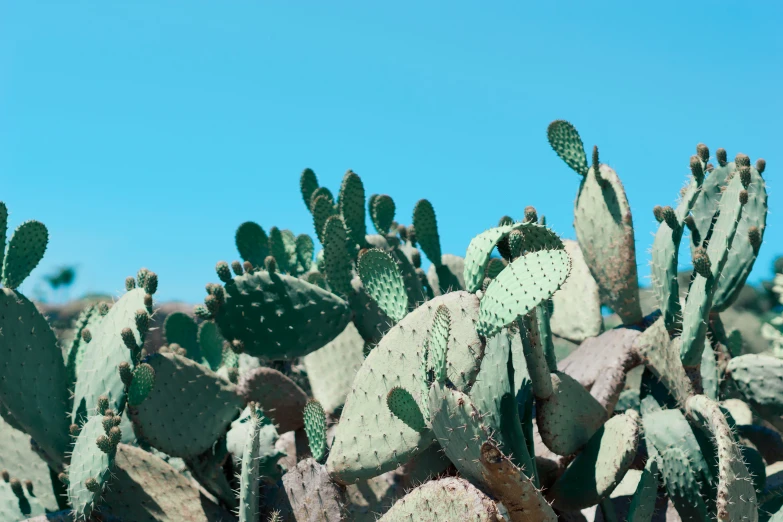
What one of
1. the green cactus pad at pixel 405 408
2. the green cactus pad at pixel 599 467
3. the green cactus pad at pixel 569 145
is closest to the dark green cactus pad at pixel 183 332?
the green cactus pad at pixel 569 145

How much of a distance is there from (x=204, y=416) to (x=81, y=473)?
583 millimetres

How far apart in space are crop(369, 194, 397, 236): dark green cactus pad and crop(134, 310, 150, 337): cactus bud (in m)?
1.77

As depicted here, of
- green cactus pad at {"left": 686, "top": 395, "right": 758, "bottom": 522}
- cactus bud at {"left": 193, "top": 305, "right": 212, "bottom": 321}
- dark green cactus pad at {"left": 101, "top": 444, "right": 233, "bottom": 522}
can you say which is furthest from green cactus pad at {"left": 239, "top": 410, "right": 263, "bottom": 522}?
green cactus pad at {"left": 686, "top": 395, "right": 758, "bottom": 522}

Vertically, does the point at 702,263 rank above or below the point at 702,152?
below

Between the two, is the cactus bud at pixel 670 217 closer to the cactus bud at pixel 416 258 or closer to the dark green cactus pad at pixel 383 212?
the cactus bud at pixel 416 258

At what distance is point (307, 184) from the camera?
5.53m

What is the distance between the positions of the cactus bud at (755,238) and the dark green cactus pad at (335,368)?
6.86 ft

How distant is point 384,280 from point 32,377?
1606mm

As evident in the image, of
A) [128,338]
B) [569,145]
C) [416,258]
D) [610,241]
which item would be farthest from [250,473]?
[569,145]

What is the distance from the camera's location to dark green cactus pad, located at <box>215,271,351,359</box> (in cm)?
415

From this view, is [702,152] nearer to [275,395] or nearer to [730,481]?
[730,481]

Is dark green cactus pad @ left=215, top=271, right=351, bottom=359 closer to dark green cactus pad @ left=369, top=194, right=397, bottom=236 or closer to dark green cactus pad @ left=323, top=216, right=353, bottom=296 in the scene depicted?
dark green cactus pad @ left=323, top=216, right=353, bottom=296

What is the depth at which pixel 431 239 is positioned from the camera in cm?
499

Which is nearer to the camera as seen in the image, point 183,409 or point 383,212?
point 183,409
